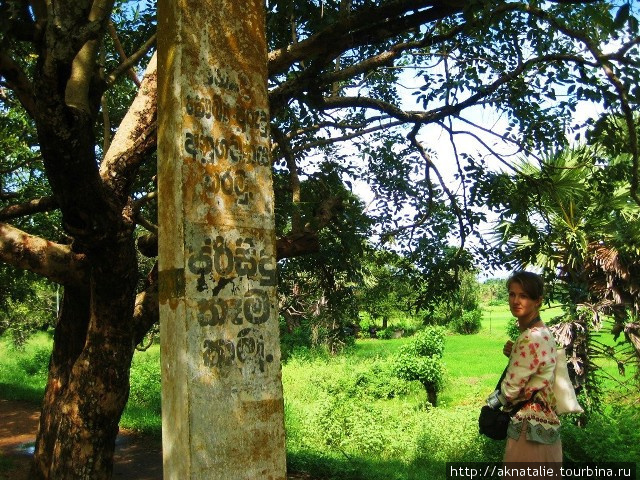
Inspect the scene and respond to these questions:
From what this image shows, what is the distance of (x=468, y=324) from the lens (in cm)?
3753

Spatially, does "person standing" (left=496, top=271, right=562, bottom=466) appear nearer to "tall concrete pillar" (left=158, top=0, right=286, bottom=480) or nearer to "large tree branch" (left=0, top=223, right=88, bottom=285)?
"tall concrete pillar" (left=158, top=0, right=286, bottom=480)

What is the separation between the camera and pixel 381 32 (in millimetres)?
5277

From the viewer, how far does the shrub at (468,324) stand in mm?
37156

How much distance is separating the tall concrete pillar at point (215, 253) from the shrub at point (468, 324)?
35.1 m

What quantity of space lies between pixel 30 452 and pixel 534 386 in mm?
7957

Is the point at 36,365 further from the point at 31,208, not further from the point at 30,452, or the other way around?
the point at 31,208

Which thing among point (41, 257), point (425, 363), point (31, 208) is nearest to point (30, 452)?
point (31, 208)

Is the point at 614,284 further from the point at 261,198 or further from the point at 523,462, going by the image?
the point at 261,198

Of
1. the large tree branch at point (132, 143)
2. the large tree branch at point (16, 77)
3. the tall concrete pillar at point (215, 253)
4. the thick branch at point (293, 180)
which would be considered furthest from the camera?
the thick branch at point (293, 180)

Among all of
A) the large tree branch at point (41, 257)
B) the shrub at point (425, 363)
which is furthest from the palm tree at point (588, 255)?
the shrub at point (425, 363)

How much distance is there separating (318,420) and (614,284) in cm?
569

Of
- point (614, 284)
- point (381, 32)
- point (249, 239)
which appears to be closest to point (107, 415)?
point (249, 239)

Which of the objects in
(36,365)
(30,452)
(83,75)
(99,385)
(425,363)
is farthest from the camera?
(36,365)

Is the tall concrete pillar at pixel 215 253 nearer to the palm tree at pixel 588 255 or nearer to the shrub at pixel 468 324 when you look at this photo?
the palm tree at pixel 588 255
